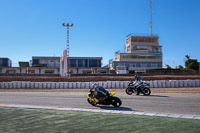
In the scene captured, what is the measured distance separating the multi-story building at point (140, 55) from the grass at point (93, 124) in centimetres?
5986

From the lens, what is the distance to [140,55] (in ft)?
230

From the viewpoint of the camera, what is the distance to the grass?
583 centimetres

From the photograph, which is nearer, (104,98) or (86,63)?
(104,98)

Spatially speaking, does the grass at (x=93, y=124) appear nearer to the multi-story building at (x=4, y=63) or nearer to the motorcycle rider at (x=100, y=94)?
the motorcycle rider at (x=100, y=94)

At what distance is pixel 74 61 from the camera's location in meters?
66.2

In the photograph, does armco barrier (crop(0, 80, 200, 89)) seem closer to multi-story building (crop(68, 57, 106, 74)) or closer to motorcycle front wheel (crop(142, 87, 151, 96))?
motorcycle front wheel (crop(142, 87, 151, 96))

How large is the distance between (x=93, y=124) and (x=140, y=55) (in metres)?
65.1

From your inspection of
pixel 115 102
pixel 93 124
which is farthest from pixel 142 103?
pixel 93 124

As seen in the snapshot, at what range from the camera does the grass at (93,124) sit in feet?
19.1

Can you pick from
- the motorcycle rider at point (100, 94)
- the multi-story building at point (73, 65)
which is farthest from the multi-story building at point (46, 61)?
the motorcycle rider at point (100, 94)

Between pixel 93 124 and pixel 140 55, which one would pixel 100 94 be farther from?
pixel 140 55

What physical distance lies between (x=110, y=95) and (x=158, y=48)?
66192 millimetres

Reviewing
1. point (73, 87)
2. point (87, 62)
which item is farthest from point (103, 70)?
point (73, 87)

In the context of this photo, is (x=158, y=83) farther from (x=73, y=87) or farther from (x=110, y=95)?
(x=110, y=95)
